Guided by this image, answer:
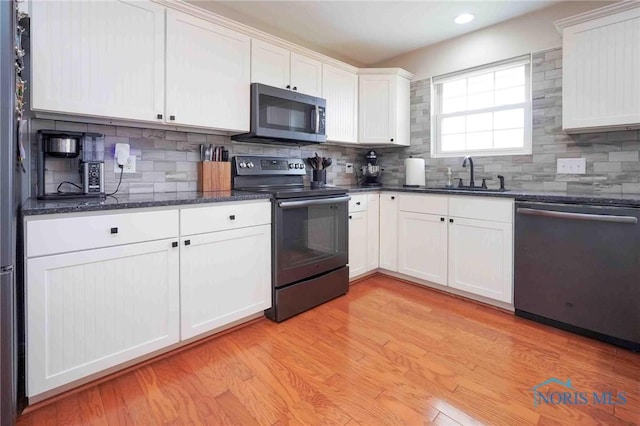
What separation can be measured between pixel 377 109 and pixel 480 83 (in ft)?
3.27

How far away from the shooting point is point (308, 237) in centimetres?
251

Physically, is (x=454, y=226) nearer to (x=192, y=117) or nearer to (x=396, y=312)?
(x=396, y=312)

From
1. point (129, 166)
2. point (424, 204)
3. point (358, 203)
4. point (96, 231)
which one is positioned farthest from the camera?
point (358, 203)

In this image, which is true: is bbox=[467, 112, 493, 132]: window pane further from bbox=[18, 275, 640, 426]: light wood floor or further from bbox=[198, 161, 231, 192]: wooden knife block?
bbox=[198, 161, 231, 192]: wooden knife block

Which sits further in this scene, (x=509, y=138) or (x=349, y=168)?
(x=349, y=168)

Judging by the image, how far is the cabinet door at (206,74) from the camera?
208 cm

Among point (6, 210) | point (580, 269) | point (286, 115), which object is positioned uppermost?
point (286, 115)

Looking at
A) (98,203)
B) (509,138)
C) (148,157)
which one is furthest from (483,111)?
(98,203)

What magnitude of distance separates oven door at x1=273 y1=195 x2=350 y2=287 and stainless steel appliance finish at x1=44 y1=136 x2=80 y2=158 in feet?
3.80

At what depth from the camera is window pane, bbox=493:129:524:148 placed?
2.94 meters

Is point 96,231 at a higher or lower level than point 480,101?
lower

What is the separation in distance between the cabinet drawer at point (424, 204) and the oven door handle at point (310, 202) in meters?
0.63

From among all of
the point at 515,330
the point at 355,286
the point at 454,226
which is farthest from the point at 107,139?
the point at 515,330

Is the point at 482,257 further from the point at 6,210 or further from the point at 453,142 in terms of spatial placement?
the point at 6,210
